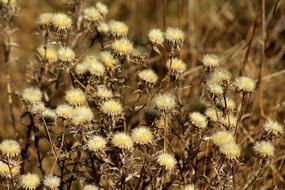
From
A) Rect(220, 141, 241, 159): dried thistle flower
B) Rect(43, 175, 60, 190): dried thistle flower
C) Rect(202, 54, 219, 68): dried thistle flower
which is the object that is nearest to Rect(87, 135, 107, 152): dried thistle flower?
Rect(43, 175, 60, 190): dried thistle flower

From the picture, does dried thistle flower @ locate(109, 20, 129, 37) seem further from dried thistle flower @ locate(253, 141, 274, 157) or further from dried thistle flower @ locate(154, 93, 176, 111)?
dried thistle flower @ locate(253, 141, 274, 157)

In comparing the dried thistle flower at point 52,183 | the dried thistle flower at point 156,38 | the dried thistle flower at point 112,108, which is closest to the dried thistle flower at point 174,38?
the dried thistle flower at point 156,38

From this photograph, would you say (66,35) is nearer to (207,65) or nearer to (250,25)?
(207,65)

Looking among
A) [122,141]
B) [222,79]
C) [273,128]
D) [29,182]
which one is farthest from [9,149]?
[273,128]

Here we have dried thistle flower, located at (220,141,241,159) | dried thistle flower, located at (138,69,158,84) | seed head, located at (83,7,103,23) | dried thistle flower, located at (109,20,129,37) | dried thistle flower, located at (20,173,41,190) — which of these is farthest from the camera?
seed head, located at (83,7,103,23)

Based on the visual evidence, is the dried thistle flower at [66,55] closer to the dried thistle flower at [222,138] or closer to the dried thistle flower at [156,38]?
the dried thistle flower at [156,38]

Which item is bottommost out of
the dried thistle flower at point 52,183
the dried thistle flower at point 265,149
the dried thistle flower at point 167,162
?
the dried thistle flower at point 52,183

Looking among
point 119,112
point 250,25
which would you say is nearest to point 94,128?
point 119,112
